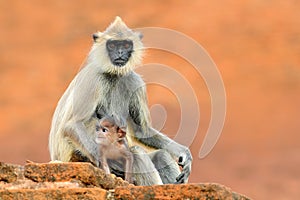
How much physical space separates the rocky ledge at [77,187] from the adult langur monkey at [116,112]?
2793 mm

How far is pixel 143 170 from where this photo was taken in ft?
23.4

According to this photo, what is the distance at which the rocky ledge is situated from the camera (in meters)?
3.88

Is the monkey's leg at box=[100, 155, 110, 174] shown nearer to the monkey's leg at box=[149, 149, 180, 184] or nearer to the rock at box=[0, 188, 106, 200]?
the monkey's leg at box=[149, 149, 180, 184]

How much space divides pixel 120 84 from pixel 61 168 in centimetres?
400

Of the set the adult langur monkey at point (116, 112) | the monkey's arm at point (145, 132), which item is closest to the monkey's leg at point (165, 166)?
the adult langur monkey at point (116, 112)

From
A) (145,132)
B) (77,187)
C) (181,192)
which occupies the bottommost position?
(181,192)

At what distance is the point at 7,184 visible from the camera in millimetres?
4297

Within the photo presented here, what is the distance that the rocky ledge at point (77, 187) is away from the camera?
3885 millimetres

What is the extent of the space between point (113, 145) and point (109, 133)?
0.13 metres

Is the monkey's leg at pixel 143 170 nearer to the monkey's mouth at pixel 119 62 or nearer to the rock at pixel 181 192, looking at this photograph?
the monkey's mouth at pixel 119 62

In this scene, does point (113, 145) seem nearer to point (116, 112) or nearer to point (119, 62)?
point (116, 112)

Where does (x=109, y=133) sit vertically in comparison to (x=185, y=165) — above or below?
above

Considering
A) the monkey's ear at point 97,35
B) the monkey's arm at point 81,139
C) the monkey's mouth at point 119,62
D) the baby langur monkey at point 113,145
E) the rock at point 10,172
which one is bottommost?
the rock at point 10,172

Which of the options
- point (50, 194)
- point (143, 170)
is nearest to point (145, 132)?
point (143, 170)
